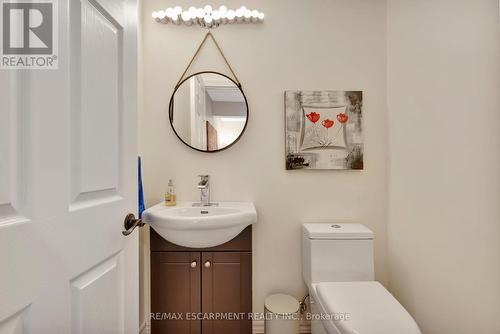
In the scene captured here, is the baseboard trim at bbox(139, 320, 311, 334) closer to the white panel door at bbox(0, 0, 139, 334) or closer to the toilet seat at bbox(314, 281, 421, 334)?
the toilet seat at bbox(314, 281, 421, 334)

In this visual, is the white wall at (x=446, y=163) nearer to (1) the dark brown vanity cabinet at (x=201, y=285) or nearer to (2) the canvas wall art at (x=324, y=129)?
(2) the canvas wall art at (x=324, y=129)

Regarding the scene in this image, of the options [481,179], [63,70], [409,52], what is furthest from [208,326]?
[409,52]

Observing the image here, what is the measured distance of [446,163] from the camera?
3.82 ft

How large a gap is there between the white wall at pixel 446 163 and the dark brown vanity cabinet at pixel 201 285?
3.24 ft

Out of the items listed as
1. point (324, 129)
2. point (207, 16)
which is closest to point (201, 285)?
point (324, 129)

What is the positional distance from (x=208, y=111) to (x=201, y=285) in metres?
1.13

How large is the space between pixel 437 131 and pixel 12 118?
1.63m

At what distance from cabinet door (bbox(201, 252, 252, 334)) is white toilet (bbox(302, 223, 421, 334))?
15.5 inches

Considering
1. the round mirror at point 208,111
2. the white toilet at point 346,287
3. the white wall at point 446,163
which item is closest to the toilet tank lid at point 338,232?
the white toilet at point 346,287

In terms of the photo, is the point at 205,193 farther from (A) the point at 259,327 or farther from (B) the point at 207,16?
(B) the point at 207,16

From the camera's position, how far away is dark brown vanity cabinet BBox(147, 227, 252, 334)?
1435mm

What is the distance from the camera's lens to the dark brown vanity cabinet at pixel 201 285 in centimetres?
143

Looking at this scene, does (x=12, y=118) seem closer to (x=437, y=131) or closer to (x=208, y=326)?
(x=208, y=326)

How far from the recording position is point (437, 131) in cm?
121
